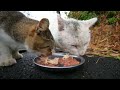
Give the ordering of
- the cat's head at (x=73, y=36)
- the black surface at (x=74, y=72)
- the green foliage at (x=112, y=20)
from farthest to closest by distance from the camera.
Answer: the green foliage at (x=112, y=20)
the cat's head at (x=73, y=36)
the black surface at (x=74, y=72)

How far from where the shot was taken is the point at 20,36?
2328 millimetres

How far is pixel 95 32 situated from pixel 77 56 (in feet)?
2.62

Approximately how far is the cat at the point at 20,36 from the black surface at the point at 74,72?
4.5 inches

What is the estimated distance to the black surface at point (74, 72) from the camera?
2.29m

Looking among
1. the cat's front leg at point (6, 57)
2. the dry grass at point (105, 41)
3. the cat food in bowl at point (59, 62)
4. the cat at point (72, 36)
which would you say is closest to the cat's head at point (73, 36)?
the cat at point (72, 36)

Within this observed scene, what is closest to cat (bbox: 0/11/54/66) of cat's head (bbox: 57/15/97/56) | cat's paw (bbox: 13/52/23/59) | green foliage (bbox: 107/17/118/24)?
cat's paw (bbox: 13/52/23/59)

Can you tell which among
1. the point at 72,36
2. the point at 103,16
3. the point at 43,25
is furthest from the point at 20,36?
the point at 103,16

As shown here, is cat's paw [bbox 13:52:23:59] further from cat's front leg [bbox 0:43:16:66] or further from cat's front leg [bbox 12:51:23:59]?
cat's front leg [bbox 0:43:16:66]

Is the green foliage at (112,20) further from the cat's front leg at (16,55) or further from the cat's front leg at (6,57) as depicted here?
the cat's front leg at (6,57)
